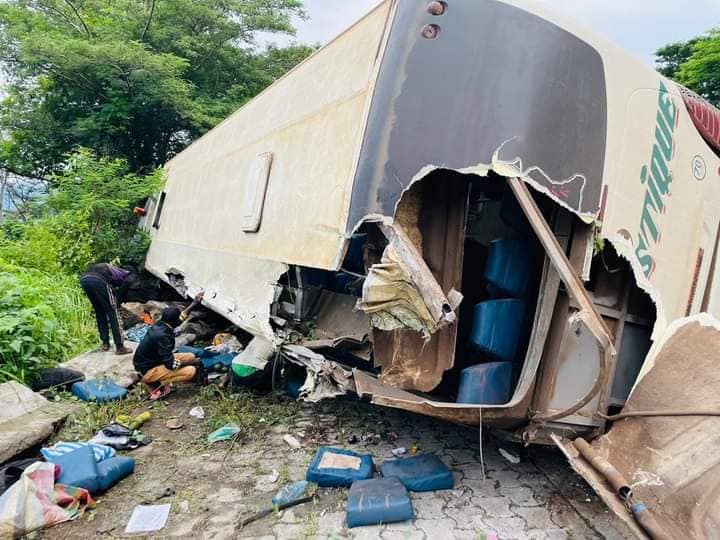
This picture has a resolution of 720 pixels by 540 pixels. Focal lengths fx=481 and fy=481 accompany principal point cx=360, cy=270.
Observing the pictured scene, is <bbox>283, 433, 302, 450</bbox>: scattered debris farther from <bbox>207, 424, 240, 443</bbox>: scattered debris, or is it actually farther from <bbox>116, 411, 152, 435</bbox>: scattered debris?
<bbox>116, 411, 152, 435</bbox>: scattered debris

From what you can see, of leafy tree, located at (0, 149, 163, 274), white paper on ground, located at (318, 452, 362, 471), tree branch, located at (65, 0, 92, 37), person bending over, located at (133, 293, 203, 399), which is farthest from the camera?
tree branch, located at (65, 0, 92, 37)

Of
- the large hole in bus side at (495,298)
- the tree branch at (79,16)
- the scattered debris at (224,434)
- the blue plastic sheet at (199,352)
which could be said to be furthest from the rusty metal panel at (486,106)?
the tree branch at (79,16)

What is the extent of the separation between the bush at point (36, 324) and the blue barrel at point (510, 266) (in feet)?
13.8

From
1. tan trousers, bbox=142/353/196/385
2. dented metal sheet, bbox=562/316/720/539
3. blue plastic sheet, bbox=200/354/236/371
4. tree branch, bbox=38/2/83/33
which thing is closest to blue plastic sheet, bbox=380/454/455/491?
dented metal sheet, bbox=562/316/720/539

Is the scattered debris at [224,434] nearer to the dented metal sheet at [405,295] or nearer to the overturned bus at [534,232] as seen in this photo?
the overturned bus at [534,232]

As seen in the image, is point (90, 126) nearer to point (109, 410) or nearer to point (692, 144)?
point (109, 410)

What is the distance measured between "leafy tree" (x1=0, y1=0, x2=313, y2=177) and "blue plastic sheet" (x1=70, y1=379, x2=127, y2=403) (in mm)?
9571

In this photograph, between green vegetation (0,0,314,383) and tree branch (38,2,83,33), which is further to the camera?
tree branch (38,2,83,33)

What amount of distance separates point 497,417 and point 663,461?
71 cm

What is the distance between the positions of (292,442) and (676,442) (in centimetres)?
237

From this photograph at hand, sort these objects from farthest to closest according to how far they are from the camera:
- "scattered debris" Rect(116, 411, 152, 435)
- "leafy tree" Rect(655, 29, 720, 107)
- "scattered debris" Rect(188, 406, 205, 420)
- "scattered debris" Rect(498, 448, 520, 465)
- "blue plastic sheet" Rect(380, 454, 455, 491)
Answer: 1. "leafy tree" Rect(655, 29, 720, 107)
2. "scattered debris" Rect(188, 406, 205, 420)
3. "scattered debris" Rect(116, 411, 152, 435)
4. "scattered debris" Rect(498, 448, 520, 465)
5. "blue plastic sheet" Rect(380, 454, 455, 491)

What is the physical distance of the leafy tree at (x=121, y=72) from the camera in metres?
11.6

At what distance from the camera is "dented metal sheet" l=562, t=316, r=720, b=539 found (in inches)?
77.0

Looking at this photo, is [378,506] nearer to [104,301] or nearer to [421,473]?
[421,473]
